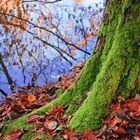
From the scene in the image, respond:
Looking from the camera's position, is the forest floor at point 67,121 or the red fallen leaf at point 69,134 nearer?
the forest floor at point 67,121

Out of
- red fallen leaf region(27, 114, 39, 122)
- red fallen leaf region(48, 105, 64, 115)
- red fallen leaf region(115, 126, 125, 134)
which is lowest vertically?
red fallen leaf region(27, 114, 39, 122)

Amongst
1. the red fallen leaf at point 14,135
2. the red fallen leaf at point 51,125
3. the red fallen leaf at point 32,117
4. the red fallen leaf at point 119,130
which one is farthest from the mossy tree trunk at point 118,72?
the red fallen leaf at point 14,135

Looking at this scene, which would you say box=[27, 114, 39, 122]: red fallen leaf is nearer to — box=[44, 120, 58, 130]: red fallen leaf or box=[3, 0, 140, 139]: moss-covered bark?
box=[3, 0, 140, 139]: moss-covered bark

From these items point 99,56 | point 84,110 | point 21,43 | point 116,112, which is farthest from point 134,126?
point 21,43

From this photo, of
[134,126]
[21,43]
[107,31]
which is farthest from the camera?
[21,43]

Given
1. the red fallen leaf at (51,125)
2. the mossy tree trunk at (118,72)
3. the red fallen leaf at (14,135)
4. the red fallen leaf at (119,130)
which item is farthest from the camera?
the red fallen leaf at (14,135)

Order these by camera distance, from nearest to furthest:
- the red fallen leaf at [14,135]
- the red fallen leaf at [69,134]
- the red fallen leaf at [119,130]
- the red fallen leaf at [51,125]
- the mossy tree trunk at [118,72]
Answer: the red fallen leaf at [119,130] < the red fallen leaf at [69,134] < the mossy tree trunk at [118,72] < the red fallen leaf at [51,125] < the red fallen leaf at [14,135]

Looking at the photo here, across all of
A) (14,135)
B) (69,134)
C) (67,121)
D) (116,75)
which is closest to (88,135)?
(69,134)

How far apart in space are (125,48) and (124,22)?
25 centimetres

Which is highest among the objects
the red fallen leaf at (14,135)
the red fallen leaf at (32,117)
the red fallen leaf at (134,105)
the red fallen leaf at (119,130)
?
the red fallen leaf at (134,105)

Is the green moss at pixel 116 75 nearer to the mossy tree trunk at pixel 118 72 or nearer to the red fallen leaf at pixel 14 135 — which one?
the mossy tree trunk at pixel 118 72

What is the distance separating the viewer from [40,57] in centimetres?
1059

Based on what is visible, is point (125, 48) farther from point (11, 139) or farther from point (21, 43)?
point (21, 43)

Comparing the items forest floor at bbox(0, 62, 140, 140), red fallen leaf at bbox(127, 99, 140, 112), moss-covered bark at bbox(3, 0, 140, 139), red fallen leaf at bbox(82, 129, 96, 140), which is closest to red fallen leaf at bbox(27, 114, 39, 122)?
forest floor at bbox(0, 62, 140, 140)
